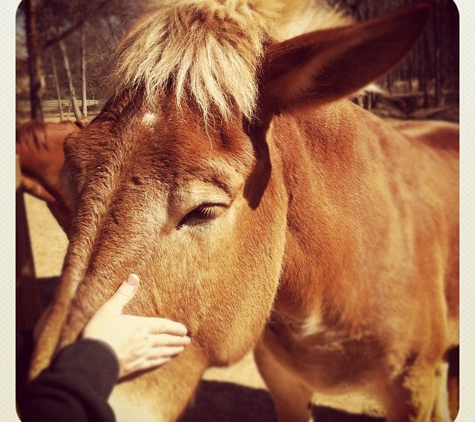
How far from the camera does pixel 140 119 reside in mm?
763

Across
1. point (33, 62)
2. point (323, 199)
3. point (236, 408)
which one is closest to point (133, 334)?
point (323, 199)

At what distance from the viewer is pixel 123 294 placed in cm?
74

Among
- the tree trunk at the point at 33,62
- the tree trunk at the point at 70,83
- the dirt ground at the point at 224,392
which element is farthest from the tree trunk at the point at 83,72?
the dirt ground at the point at 224,392

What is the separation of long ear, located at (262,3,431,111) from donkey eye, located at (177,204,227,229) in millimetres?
230

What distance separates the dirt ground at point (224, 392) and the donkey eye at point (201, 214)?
0.38 metres

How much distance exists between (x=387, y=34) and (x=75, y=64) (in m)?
0.74

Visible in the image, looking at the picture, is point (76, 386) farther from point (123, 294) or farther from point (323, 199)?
point (323, 199)

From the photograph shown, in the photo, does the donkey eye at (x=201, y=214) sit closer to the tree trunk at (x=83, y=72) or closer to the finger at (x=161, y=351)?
the finger at (x=161, y=351)

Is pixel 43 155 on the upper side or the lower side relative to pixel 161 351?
upper

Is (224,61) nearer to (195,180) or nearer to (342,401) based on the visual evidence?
(195,180)

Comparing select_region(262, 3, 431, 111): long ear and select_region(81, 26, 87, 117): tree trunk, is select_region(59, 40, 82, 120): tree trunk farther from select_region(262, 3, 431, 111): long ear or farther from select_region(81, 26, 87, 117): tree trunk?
select_region(262, 3, 431, 111): long ear

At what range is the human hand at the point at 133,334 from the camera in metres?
0.74

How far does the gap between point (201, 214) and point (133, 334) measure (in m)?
0.28
